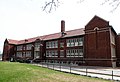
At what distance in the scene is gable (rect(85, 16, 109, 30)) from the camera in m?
35.7

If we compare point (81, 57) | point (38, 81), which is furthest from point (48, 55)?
point (38, 81)

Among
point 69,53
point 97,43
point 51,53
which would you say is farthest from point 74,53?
point 51,53

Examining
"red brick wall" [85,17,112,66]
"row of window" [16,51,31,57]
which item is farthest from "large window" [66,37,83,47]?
"row of window" [16,51,31,57]

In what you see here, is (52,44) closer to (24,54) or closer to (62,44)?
(62,44)

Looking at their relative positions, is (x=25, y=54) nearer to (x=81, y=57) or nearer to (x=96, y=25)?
(x=81, y=57)

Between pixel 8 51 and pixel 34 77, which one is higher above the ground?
pixel 8 51

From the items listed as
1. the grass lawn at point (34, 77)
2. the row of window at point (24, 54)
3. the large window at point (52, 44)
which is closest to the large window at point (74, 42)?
the large window at point (52, 44)

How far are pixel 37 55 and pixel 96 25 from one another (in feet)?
90.8

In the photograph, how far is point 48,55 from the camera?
52250 mm

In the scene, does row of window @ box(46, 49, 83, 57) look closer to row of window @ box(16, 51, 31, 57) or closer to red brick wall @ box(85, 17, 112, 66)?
red brick wall @ box(85, 17, 112, 66)

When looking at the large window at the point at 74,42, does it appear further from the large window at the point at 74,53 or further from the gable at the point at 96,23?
the gable at the point at 96,23

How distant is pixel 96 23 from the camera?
3719 cm

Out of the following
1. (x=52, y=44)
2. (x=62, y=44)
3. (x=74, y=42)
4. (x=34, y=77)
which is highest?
(x=74, y=42)

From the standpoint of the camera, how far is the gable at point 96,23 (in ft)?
117
